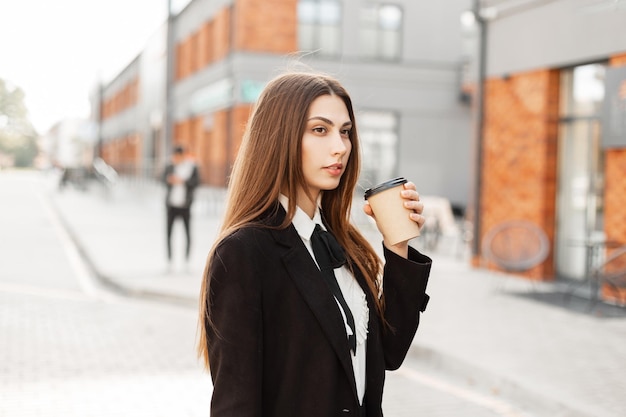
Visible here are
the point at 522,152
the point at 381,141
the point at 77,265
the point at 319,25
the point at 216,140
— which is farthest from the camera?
the point at 216,140

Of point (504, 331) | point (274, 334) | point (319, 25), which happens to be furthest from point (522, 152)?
point (319, 25)

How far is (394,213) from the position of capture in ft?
7.48

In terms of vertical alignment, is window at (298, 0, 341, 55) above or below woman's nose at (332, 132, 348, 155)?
above

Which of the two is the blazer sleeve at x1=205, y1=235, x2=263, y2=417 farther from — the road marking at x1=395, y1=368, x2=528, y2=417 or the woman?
the road marking at x1=395, y1=368, x2=528, y2=417

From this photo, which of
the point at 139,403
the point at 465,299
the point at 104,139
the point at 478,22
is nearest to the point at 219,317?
the point at 139,403

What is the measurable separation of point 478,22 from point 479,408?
342 inches

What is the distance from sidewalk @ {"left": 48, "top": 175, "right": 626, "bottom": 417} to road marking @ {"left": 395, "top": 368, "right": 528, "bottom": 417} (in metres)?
0.14

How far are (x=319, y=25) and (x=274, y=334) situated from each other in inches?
1047

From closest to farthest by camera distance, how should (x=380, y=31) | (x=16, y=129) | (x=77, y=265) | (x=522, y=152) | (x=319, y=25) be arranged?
(x=522, y=152)
(x=77, y=265)
(x=319, y=25)
(x=380, y=31)
(x=16, y=129)

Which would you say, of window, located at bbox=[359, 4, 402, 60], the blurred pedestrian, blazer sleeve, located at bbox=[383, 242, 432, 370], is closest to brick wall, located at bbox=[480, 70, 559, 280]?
the blurred pedestrian

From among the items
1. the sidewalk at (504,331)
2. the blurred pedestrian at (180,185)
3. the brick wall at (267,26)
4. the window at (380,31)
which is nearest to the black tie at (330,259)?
the sidewalk at (504,331)

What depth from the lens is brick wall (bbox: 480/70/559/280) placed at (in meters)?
11.9

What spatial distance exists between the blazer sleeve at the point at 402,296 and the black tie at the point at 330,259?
0.58ft

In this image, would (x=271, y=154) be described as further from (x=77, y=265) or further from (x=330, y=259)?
(x=77, y=265)
